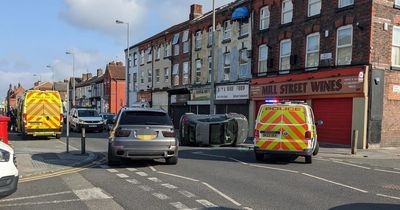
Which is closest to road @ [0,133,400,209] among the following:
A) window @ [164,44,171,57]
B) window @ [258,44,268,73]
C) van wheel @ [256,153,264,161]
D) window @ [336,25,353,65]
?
van wheel @ [256,153,264,161]

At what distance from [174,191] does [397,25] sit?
17.0 m

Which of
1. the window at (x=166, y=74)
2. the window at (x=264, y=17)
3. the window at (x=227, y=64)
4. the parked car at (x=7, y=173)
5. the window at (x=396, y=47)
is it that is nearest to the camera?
the parked car at (x=7, y=173)

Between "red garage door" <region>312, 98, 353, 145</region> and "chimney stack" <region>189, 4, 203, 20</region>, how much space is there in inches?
742

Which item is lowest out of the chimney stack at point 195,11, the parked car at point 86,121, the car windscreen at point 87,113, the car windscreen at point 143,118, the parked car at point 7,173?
the parked car at point 86,121

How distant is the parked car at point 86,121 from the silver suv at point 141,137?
18951mm

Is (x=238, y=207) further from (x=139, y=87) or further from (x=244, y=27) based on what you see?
(x=139, y=87)

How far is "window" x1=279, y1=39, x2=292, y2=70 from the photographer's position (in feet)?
83.9

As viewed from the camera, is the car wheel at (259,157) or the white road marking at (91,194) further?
the car wheel at (259,157)

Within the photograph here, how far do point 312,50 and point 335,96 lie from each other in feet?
10.8

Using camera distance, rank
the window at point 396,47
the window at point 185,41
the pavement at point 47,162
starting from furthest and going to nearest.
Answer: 1. the window at point 185,41
2. the window at point 396,47
3. the pavement at point 47,162

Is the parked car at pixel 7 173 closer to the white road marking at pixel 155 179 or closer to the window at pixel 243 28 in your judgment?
the white road marking at pixel 155 179

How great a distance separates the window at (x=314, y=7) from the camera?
2339 centimetres

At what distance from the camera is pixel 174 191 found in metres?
8.63

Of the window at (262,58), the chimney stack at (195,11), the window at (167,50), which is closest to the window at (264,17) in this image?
the window at (262,58)
